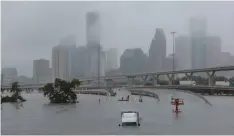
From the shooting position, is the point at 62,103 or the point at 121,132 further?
the point at 62,103

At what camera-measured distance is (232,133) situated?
463 inches

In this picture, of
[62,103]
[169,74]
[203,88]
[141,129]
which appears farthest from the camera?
[169,74]

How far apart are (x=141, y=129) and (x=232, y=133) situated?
129 inches

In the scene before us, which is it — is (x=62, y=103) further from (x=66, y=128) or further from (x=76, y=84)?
(x=66, y=128)

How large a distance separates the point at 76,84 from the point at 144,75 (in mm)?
30153

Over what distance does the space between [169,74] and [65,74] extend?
32.4m

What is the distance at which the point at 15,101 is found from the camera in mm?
34500

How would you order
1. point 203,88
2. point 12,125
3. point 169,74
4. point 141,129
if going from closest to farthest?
point 141,129 → point 12,125 → point 203,88 → point 169,74

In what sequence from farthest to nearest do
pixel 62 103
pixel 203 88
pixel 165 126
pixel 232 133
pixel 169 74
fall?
pixel 169 74, pixel 203 88, pixel 62 103, pixel 165 126, pixel 232 133

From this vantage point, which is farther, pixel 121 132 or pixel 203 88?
pixel 203 88

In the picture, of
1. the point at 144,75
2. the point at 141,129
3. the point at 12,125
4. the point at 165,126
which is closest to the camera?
the point at 141,129

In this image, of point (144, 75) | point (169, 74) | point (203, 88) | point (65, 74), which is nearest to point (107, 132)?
point (203, 88)

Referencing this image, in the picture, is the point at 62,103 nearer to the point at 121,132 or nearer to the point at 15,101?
the point at 15,101

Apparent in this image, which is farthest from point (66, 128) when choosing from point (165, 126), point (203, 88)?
point (203, 88)
